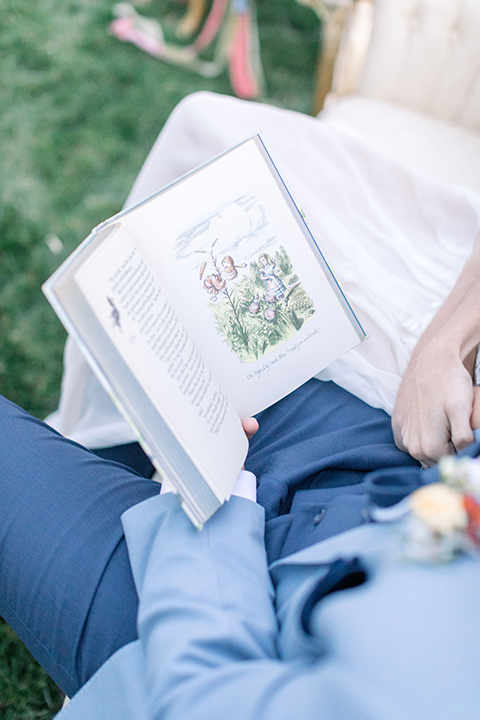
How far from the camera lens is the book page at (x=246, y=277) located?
718mm

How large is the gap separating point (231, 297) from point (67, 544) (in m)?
0.38

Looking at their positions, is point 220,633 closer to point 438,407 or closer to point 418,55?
point 438,407

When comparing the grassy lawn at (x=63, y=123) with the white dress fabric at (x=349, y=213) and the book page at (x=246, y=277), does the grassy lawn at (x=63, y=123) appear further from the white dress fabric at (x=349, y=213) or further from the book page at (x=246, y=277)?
the book page at (x=246, y=277)

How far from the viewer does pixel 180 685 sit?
50cm

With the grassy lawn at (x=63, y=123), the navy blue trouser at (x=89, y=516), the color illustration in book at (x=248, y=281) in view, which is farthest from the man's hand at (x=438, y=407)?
the grassy lawn at (x=63, y=123)

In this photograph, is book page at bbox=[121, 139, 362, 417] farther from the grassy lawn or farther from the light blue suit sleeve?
the grassy lawn

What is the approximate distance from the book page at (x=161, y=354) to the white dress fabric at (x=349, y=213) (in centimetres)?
39

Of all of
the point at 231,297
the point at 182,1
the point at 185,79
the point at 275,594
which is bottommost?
the point at 275,594

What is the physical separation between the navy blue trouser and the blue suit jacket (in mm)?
56

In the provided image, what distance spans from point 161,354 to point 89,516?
26 centimetres

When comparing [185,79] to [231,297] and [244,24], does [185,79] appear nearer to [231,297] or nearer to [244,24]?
[244,24]

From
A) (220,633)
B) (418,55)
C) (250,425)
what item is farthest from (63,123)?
(220,633)

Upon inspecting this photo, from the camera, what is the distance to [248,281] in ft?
2.54

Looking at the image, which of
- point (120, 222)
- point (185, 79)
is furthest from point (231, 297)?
point (185, 79)
